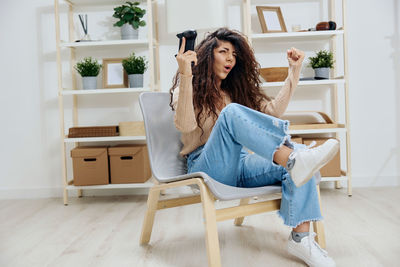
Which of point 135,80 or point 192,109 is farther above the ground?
point 135,80

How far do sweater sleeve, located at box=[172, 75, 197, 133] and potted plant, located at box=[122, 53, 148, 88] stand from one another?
1331mm

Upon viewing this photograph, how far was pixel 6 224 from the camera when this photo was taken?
2676 millimetres

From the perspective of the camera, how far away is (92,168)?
10.4 ft

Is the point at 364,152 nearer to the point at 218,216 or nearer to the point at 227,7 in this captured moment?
the point at 227,7

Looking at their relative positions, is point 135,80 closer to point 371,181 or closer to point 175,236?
point 175,236

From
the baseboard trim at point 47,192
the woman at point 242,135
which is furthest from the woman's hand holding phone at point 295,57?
the baseboard trim at point 47,192

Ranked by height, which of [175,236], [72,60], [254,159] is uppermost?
[72,60]

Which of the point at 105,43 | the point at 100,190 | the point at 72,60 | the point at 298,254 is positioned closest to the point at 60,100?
the point at 72,60

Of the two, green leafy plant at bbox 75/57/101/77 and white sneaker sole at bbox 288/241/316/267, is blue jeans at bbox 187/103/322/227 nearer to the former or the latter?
white sneaker sole at bbox 288/241/316/267

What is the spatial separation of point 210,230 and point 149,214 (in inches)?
20.4

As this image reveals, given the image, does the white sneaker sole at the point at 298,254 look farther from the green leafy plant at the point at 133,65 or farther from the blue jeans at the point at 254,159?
the green leafy plant at the point at 133,65

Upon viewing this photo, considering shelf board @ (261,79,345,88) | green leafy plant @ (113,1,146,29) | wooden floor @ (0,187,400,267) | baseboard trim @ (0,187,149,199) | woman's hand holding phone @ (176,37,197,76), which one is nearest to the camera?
woman's hand holding phone @ (176,37,197,76)

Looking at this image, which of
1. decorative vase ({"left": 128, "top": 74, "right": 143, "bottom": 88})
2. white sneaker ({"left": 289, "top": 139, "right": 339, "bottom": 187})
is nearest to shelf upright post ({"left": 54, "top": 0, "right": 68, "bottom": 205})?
decorative vase ({"left": 128, "top": 74, "right": 143, "bottom": 88})

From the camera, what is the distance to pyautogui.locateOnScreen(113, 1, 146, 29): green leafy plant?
10.3 ft
